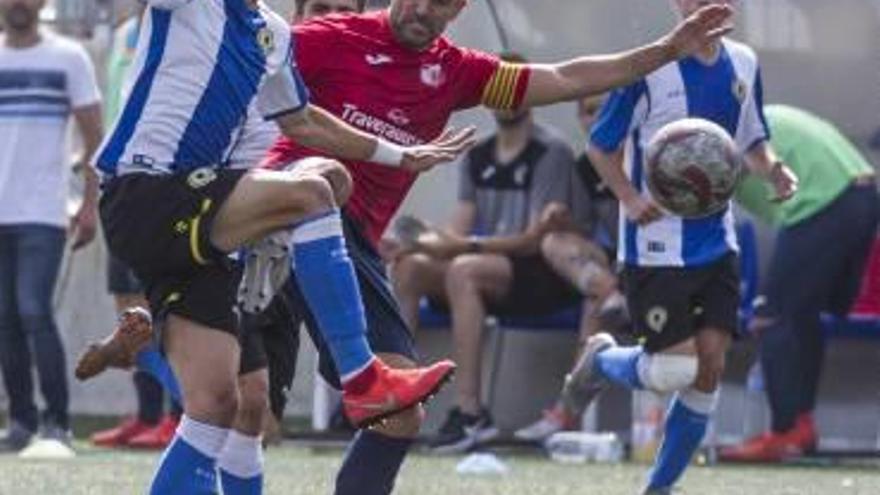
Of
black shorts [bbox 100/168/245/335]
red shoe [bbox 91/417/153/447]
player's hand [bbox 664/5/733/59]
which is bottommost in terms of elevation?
red shoe [bbox 91/417/153/447]

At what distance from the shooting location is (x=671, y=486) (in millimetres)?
10703

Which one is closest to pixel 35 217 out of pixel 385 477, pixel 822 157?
pixel 822 157

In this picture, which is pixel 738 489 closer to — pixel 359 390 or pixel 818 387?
pixel 818 387

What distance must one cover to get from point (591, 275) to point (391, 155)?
252 inches

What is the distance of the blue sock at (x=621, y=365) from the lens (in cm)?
1106

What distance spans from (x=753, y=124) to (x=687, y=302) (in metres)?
0.84

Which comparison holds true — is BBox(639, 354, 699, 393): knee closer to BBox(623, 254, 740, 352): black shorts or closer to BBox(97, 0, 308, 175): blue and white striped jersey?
BBox(623, 254, 740, 352): black shorts

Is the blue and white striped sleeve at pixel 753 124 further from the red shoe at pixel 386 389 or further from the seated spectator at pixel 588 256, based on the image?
the red shoe at pixel 386 389

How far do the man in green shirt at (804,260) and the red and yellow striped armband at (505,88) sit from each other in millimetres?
5502

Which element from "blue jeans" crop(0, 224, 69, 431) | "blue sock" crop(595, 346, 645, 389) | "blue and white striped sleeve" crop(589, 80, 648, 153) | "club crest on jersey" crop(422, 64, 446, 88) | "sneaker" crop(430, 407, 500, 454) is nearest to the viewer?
"club crest on jersey" crop(422, 64, 446, 88)

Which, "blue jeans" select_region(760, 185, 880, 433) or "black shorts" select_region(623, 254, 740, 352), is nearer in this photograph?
Result: "black shorts" select_region(623, 254, 740, 352)

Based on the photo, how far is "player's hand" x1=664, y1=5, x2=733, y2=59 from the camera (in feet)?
27.5

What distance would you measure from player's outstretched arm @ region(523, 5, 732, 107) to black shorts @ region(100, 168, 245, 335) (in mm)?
1580

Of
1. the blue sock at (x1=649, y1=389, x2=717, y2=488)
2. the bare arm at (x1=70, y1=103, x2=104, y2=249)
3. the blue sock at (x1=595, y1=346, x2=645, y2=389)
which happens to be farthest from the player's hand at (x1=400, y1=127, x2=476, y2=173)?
the bare arm at (x1=70, y1=103, x2=104, y2=249)
